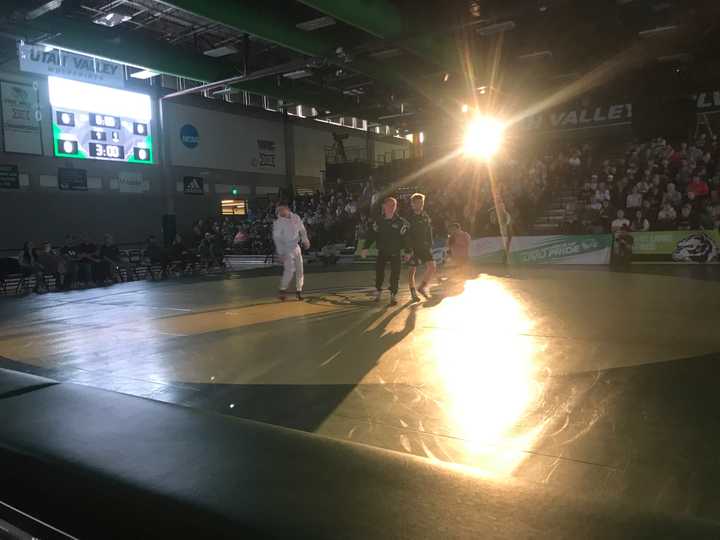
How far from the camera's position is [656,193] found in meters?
15.6

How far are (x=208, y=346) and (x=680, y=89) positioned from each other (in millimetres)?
17146

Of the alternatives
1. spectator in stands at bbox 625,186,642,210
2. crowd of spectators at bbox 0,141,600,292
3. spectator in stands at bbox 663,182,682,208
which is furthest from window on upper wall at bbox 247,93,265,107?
spectator in stands at bbox 663,182,682,208

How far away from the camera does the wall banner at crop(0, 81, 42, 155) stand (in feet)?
61.2

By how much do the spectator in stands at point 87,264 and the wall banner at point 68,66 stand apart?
6398 mm

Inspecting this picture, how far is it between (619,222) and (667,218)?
143 centimetres

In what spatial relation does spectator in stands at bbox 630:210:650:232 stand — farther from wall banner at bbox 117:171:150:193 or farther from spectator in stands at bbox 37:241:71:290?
wall banner at bbox 117:171:150:193

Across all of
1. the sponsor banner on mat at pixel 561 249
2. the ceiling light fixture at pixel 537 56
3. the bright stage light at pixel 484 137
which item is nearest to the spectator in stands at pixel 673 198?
the sponsor banner on mat at pixel 561 249

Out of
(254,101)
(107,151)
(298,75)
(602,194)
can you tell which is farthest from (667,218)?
(254,101)

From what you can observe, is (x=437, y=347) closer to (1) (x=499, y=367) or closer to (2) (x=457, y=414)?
(1) (x=499, y=367)

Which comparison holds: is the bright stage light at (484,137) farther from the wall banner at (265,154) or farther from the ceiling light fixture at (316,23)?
the wall banner at (265,154)

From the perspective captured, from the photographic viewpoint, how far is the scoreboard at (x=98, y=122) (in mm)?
19297

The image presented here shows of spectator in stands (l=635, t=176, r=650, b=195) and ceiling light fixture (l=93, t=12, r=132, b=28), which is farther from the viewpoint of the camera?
spectator in stands (l=635, t=176, r=650, b=195)

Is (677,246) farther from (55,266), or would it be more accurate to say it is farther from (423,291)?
(55,266)

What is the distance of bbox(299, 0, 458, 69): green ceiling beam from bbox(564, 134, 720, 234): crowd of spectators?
6941mm
